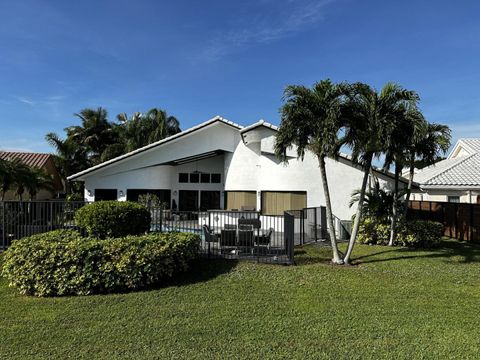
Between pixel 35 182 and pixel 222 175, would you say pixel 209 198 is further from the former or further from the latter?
pixel 35 182

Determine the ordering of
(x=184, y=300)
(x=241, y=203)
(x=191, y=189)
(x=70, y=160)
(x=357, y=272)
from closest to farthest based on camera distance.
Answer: (x=184, y=300) → (x=357, y=272) → (x=241, y=203) → (x=191, y=189) → (x=70, y=160)

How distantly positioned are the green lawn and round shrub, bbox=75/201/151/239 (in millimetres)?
2119

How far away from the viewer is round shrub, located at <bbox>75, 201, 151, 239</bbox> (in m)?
8.44

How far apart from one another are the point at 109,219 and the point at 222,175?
17058mm

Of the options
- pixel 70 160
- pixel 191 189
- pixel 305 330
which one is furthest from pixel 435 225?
pixel 70 160

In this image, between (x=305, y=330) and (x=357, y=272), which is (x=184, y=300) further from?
(x=357, y=272)

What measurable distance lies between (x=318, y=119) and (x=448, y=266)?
18.2 ft

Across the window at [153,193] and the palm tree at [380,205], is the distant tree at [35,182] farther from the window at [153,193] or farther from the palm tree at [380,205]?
the palm tree at [380,205]

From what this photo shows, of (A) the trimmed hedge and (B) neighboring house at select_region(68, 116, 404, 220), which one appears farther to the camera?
(B) neighboring house at select_region(68, 116, 404, 220)

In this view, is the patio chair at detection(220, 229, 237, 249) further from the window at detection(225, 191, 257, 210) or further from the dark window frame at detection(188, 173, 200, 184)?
the dark window frame at detection(188, 173, 200, 184)

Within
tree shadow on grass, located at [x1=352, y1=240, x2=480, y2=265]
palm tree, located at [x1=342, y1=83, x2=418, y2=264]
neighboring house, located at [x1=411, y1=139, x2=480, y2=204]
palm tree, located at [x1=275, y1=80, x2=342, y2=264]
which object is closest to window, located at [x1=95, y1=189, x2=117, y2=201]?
palm tree, located at [x1=275, y1=80, x2=342, y2=264]

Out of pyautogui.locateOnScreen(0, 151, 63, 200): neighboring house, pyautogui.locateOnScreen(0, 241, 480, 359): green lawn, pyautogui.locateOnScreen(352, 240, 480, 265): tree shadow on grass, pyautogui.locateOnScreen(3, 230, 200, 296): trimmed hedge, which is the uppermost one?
pyautogui.locateOnScreen(0, 151, 63, 200): neighboring house

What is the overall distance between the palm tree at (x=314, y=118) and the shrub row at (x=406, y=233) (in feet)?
14.6

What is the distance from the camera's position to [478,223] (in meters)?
13.8
